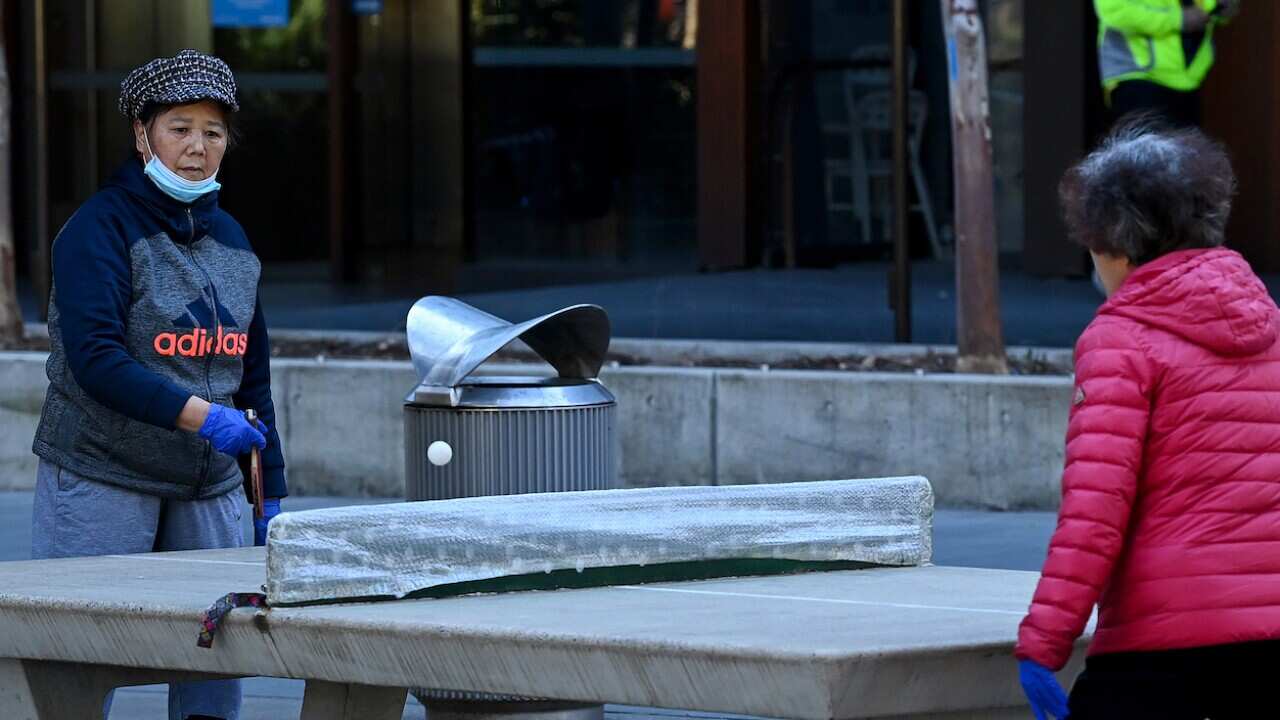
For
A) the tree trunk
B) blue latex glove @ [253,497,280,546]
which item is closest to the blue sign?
the tree trunk

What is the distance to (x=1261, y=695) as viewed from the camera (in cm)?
333

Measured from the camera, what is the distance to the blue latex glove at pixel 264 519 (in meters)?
4.79

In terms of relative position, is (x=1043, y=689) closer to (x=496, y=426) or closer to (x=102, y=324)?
(x=496, y=426)

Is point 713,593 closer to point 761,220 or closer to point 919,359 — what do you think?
point 919,359

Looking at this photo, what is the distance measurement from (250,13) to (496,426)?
1207cm

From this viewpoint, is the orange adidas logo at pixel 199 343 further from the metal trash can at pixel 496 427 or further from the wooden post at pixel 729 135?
the wooden post at pixel 729 135

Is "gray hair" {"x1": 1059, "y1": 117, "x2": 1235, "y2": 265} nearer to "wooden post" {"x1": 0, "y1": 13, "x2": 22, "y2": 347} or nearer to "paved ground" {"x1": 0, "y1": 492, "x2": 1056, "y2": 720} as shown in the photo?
"paved ground" {"x1": 0, "y1": 492, "x2": 1056, "y2": 720}

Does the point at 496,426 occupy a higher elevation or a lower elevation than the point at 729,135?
lower

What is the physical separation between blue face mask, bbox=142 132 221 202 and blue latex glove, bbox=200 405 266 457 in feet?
1.57

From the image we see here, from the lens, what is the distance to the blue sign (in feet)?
53.8

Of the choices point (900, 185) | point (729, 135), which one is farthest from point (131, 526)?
point (729, 135)

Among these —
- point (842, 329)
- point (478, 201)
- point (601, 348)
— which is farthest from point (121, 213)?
point (478, 201)

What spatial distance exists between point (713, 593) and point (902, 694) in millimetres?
721

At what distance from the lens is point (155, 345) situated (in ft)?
14.9
